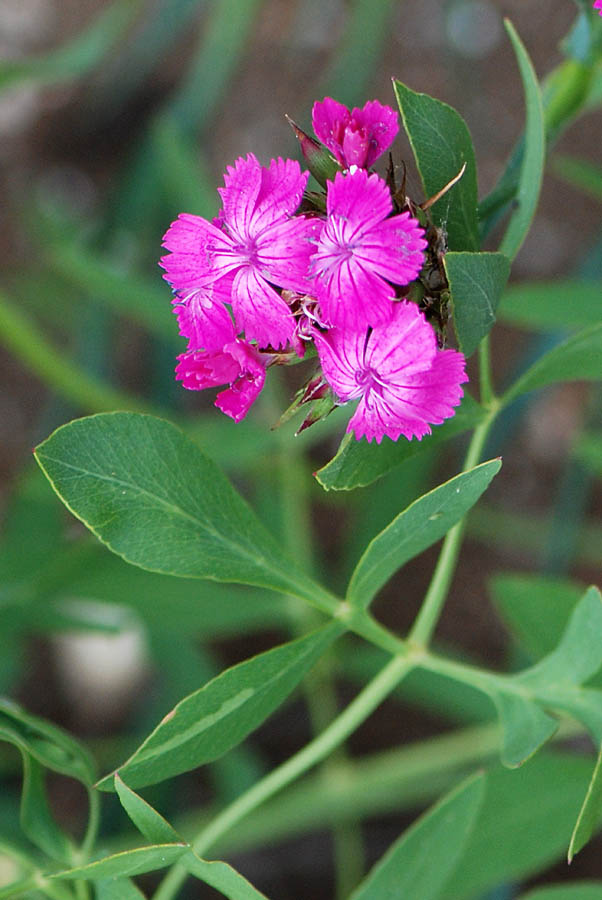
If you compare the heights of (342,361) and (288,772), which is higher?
(342,361)

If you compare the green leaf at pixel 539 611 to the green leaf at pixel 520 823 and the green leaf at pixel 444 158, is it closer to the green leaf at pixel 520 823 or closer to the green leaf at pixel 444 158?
the green leaf at pixel 520 823

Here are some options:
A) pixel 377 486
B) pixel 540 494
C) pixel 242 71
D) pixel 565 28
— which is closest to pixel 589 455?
pixel 377 486

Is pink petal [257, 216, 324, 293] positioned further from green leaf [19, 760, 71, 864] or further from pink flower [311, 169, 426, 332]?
green leaf [19, 760, 71, 864]

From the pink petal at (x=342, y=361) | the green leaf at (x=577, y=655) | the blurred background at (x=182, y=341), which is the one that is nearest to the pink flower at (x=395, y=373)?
the pink petal at (x=342, y=361)

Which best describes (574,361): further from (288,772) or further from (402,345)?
(288,772)

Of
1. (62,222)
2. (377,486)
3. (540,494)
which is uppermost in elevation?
(62,222)

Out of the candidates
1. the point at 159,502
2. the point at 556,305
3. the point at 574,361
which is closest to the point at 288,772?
the point at 159,502

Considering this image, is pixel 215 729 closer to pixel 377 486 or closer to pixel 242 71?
pixel 377 486
